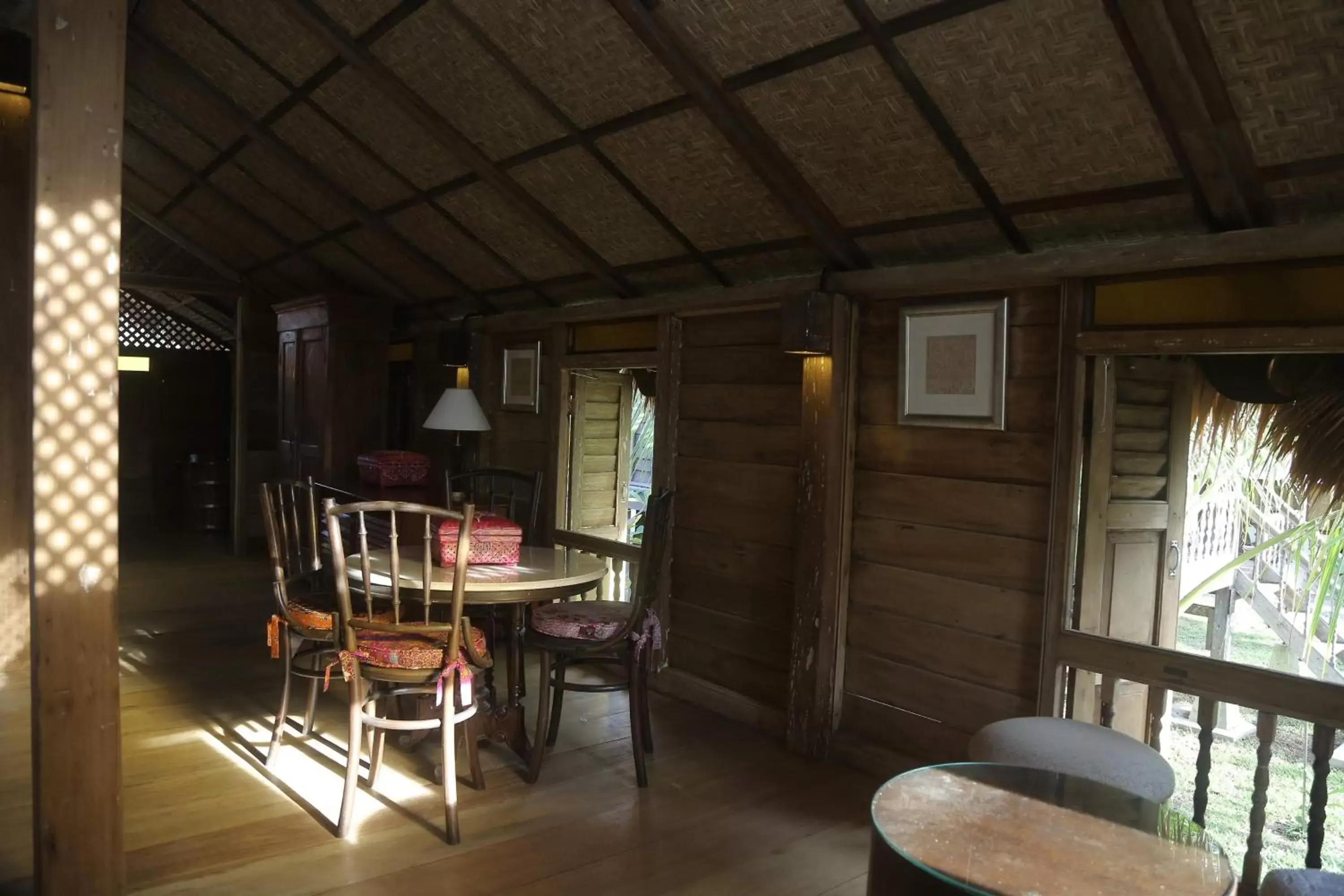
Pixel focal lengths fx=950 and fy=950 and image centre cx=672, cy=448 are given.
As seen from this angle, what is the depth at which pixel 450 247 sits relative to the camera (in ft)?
16.5

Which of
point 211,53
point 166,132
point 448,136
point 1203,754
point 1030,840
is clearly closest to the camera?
point 1030,840

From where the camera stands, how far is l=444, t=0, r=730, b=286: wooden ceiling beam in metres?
3.25

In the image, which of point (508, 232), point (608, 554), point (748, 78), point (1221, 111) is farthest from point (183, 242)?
point (1221, 111)

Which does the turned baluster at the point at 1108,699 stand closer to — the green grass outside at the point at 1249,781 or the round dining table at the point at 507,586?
the green grass outside at the point at 1249,781

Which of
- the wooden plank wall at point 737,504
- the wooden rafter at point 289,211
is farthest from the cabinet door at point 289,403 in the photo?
the wooden plank wall at point 737,504

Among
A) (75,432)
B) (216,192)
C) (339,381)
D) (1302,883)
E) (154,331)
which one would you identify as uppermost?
(216,192)

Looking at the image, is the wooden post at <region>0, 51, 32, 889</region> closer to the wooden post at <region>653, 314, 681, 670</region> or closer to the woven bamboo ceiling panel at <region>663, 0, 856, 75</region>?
the wooden post at <region>653, 314, 681, 670</region>

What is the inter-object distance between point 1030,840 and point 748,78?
2201 millimetres

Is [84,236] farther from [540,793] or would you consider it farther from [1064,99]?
[1064,99]

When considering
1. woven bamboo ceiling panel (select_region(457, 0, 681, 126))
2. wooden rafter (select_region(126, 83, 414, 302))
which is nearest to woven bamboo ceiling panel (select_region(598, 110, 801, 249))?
woven bamboo ceiling panel (select_region(457, 0, 681, 126))

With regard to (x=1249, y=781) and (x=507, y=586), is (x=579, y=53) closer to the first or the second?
(x=507, y=586)

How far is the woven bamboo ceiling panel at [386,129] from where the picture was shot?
13.0ft

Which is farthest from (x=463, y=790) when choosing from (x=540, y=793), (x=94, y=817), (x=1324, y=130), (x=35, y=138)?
(x=1324, y=130)

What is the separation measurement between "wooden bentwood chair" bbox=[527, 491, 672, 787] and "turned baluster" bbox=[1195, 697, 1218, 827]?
167 cm
